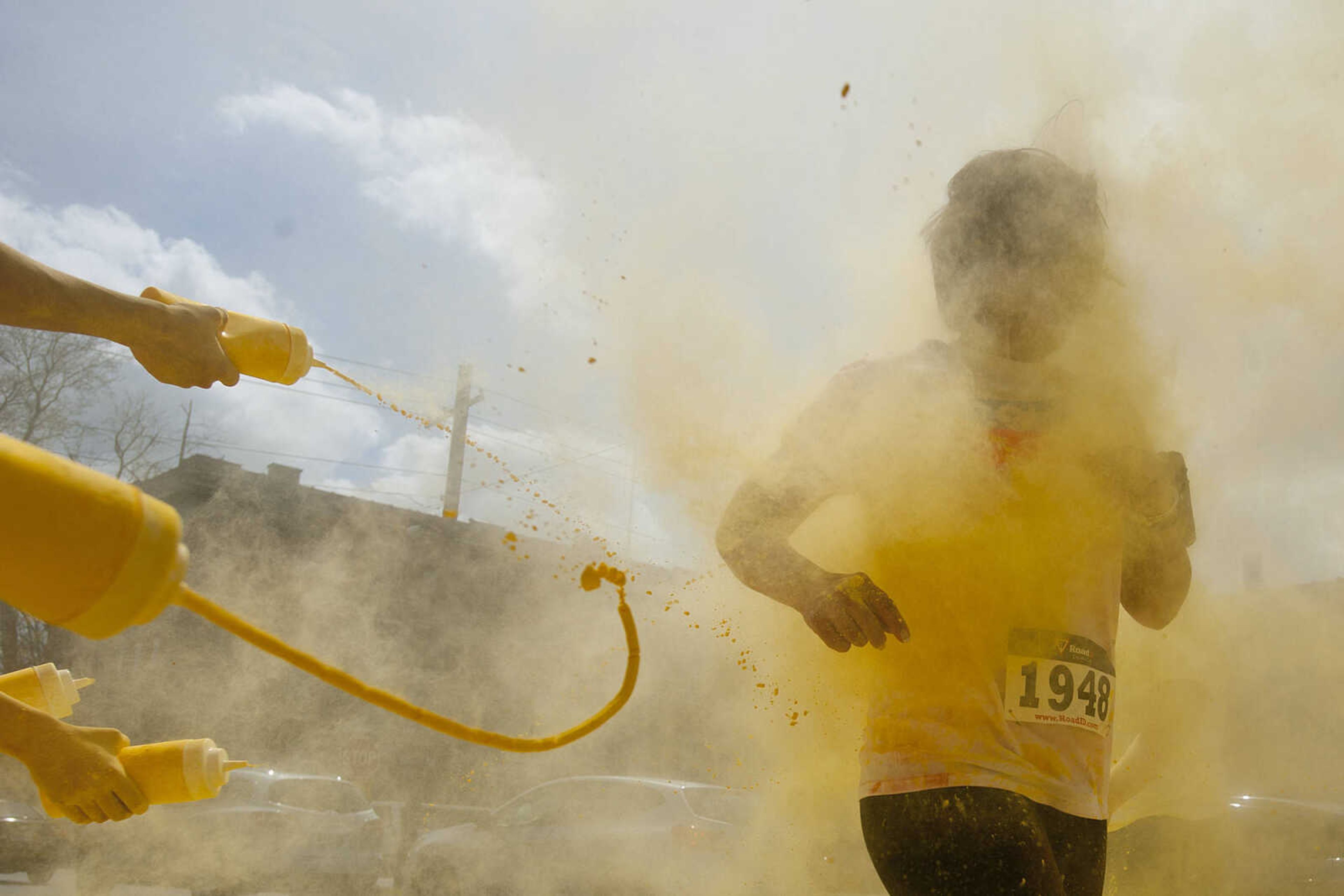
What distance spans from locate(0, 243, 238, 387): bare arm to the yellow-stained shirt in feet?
3.31

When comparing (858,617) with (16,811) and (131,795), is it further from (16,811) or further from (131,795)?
(16,811)

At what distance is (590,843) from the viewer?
5.77 m

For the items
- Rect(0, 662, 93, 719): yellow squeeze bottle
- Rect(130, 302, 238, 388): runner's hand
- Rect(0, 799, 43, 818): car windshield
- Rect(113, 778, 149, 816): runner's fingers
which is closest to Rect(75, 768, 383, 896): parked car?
Rect(0, 799, 43, 818): car windshield

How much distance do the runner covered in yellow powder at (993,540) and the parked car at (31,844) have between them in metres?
5.92

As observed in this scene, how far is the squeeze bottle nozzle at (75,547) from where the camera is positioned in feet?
2.83

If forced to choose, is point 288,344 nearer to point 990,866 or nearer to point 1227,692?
point 990,866

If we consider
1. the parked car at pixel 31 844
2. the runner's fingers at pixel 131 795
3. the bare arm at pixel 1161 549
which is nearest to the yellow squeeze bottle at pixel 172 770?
the runner's fingers at pixel 131 795

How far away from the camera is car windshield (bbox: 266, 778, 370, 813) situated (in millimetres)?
6656

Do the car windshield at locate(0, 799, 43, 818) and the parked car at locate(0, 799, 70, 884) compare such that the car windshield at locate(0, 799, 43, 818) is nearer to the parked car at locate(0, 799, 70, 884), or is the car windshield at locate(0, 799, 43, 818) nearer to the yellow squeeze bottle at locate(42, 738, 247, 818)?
the parked car at locate(0, 799, 70, 884)

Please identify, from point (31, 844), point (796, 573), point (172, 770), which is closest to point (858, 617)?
point (796, 573)

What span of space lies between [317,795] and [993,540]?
21.6ft

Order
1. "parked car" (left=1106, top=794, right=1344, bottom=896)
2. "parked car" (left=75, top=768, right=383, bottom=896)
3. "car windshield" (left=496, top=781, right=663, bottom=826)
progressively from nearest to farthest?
1. "parked car" (left=1106, top=794, right=1344, bottom=896)
2. "parked car" (left=75, top=768, right=383, bottom=896)
3. "car windshield" (left=496, top=781, right=663, bottom=826)

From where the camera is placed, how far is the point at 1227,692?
339 centimetres

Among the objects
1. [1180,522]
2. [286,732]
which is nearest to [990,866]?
[1180,522]
